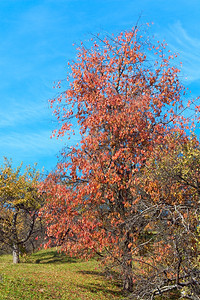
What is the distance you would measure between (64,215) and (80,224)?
1.09 metres

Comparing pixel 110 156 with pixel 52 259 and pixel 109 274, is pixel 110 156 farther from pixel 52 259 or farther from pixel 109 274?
pixel 52 259

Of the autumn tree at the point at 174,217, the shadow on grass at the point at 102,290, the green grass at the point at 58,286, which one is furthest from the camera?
the shadow on grass at the point at 102,290

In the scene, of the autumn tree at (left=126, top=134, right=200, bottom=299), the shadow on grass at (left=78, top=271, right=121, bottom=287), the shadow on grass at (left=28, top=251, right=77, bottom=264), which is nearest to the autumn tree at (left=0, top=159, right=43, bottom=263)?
the shadow on grass at (left=28, top=251, right=77, bottom=264)

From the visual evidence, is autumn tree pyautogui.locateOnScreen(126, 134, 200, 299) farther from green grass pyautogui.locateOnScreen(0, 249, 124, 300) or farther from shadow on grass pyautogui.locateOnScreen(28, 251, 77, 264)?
shadow on grass pyautogui.locateOnScreen(28, 251, 77, 264)

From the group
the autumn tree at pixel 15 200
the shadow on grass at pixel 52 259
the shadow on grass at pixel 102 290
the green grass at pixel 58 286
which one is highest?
the autumn tree at pixel 15 200

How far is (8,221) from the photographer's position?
32.1 m

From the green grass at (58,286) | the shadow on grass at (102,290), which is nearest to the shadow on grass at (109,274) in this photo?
the green grass at (58,286)

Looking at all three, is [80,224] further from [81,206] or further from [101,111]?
[101,111]

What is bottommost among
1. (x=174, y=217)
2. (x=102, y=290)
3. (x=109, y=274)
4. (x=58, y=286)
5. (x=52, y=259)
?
(x=102, y=290)

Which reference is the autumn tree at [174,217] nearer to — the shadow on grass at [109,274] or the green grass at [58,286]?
the green grass at [58,286]

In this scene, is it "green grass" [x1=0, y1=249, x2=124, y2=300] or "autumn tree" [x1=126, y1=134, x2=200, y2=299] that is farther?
"green grass" [x1=0, y1=249, x2=124, y2=300]

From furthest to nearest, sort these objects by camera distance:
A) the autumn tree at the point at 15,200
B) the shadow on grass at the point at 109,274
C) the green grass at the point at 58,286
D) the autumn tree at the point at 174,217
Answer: the autumn tree at the point at 15,200, the shadow on grass at the point at 109,274, the green grass at the point at 58,286, the autumn tree at the point at 174,217

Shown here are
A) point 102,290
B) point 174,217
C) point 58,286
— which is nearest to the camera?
point 174,217

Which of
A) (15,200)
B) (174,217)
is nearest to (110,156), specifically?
(174,217)
